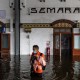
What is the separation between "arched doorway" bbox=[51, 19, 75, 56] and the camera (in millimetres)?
29562

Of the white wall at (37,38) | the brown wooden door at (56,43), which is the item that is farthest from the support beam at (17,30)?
the brown wooden door at (56,43)

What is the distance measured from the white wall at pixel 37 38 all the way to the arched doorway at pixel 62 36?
67 centimetres

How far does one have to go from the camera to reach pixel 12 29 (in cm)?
2991

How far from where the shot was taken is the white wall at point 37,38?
1177 inches

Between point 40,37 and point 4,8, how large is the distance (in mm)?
5172

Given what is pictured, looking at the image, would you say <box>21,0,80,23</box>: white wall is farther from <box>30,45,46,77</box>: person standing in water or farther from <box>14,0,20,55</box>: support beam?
<box>30,45,46,77</box>: person standing in water

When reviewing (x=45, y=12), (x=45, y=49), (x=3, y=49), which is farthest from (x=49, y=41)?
(x=3, y=49)

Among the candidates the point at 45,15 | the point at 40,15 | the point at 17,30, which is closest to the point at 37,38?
the point at 17,30

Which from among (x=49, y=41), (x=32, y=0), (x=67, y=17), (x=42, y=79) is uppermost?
(x=32, y=0)

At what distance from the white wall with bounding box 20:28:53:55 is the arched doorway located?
2.21ft

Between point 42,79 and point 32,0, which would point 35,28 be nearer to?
point 32,0

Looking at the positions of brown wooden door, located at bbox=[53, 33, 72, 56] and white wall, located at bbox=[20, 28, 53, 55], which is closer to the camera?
white wall, located at bbox=[20, 28, 53, 55]

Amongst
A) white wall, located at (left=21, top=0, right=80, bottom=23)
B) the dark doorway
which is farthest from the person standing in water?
white wall, located at (left=21, top=0, right=80, bottom=23)

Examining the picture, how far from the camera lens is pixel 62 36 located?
100ft
